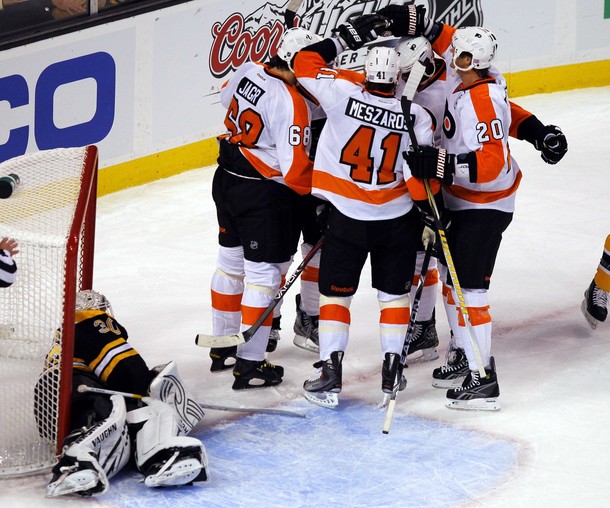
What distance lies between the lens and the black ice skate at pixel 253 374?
4406 millimetres

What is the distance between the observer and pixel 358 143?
13.2 ft

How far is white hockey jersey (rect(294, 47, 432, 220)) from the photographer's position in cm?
400

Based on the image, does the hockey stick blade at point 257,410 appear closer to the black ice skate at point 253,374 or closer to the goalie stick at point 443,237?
the black ice skate at point 253,374

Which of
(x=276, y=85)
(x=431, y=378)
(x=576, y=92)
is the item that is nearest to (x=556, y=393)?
(x=431, y=378)

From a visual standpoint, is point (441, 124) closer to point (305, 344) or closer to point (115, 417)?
point (305, 344)

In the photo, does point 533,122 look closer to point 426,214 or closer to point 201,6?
point 426,214

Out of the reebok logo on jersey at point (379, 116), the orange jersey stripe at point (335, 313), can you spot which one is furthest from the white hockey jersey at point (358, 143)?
the orange jersey stripe at point (335, 313)

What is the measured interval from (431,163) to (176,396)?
3.82ft

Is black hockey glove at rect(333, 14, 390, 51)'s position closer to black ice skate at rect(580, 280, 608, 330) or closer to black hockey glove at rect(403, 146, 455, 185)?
black hockey glove at rect(403, 146, 455, 185)

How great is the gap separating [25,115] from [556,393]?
3567 millimetres

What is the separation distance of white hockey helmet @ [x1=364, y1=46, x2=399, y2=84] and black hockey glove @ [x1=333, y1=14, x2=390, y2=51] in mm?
203

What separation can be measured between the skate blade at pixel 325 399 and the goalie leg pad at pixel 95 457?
2.84ft

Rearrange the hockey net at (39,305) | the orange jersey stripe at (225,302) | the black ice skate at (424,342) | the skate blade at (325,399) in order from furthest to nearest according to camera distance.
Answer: the black ice skate at (424,342) → the orange jersey stripe at (225,302) → the skate blade at (325,399) → the hockey net at (39,305)

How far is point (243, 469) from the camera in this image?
368 cm
